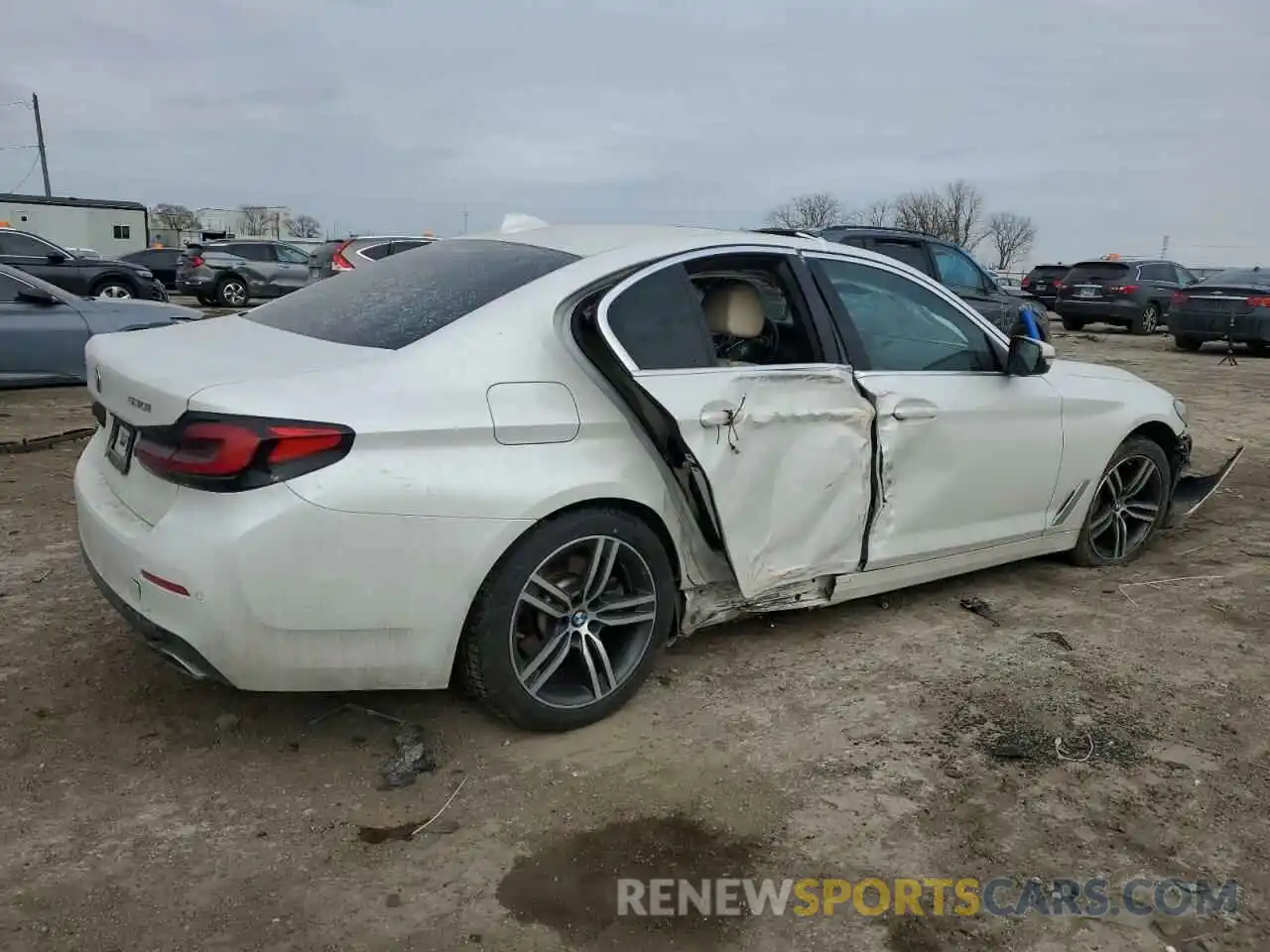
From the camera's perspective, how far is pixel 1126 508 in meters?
5.07

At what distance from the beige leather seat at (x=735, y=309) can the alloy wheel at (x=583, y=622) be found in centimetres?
92

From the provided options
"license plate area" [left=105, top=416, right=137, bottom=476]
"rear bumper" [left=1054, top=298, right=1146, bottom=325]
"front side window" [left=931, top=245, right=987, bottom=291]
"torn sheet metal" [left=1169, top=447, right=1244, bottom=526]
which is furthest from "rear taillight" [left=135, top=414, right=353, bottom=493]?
"rear bumper" [left=1054, top=298, right=1146, bottom=325]

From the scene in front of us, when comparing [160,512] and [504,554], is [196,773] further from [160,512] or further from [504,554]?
[504,554]

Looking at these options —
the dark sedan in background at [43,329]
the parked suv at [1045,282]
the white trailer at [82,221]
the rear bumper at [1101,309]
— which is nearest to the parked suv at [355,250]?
the dark sedan in background at [43,329]

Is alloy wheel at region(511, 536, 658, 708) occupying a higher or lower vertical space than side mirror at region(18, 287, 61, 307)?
lower

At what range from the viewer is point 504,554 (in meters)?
2.92

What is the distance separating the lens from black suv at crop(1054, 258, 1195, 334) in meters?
20.2

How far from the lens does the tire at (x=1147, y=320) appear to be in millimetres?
20319

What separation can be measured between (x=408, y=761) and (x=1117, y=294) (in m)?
20.7

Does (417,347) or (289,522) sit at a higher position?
(417,347)

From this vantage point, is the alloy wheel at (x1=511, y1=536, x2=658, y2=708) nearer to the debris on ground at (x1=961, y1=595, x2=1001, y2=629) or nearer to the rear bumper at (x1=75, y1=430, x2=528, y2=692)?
the rear bumper at (x1=75, y1=430, x2=528, y2=692)

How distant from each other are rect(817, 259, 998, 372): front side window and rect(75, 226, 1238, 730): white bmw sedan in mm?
13

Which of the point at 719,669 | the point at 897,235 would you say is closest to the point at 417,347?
the point at 719,669

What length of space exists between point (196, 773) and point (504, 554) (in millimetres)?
1124
